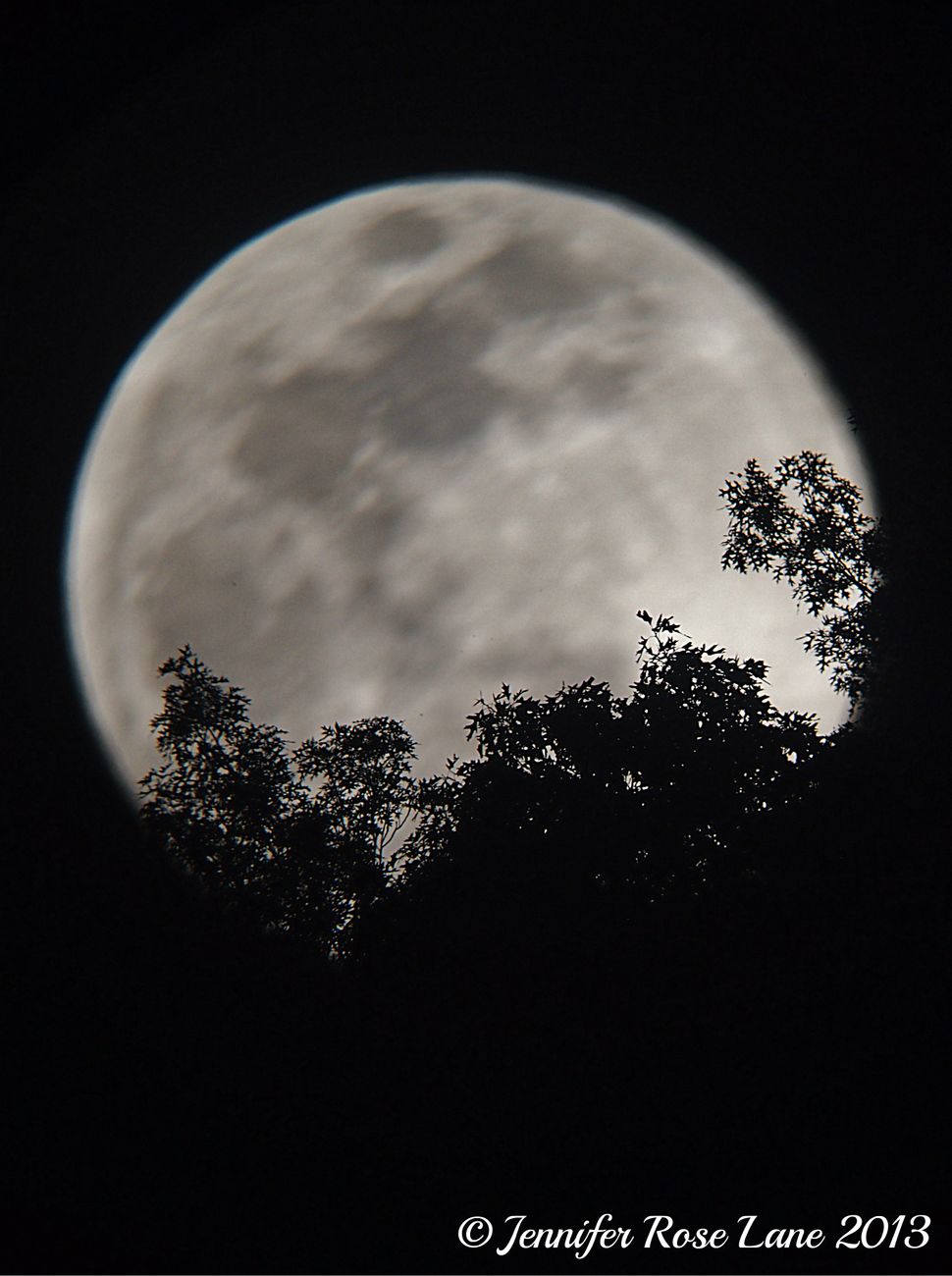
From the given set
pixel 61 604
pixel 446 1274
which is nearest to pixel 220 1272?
pixel 446 1274

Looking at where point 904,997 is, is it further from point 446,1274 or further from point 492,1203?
point 446,1274

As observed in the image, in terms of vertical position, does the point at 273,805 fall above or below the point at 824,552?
below

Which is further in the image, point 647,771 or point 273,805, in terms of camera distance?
point 273,805

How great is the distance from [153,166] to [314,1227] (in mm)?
15273

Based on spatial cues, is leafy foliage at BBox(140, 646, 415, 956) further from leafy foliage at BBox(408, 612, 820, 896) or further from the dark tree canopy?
leafy foliage at BBox(408, 612, 820, 896)

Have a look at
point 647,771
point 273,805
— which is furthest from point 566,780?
point 273,805
